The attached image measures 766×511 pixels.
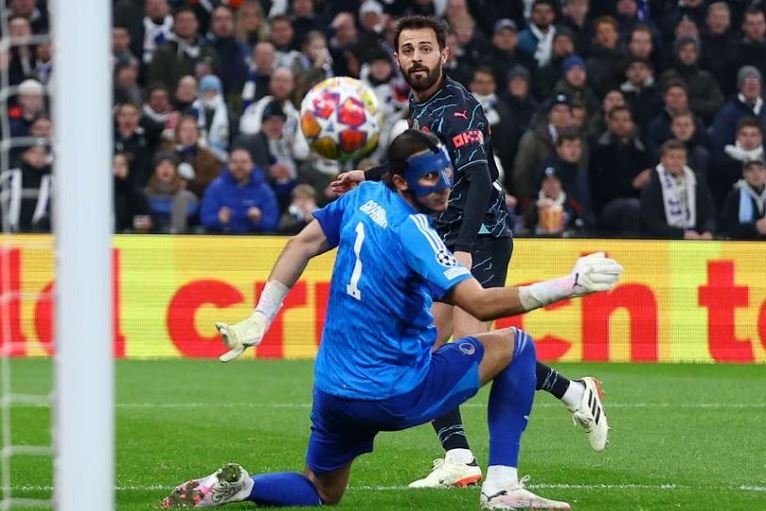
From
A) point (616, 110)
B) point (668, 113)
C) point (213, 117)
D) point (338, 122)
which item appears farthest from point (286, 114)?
point (338, 122)

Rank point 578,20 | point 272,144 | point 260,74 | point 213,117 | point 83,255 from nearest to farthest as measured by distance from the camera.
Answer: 1. point 83,255
2. point 272,144
3. point 213,117
4. point 260,74
5. point 578,20

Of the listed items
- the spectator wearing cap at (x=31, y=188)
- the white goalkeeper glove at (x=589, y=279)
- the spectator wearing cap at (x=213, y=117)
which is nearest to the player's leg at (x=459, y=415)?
the white goalkeeper glove at (x=589, y=279)

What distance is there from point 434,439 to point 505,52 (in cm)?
996

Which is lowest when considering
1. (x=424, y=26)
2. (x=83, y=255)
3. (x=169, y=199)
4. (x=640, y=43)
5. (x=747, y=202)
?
(x=169, y=199)

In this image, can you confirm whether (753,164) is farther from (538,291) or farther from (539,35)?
(538,291)

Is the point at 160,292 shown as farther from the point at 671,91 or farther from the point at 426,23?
the point at 426,23

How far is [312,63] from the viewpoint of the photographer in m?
18.9

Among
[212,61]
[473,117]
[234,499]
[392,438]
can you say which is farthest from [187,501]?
[212,61]

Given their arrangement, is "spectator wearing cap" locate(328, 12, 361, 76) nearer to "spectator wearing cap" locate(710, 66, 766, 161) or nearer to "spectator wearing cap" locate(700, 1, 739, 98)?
"spectator wearing cap" locate(710, 66, 766, 161)

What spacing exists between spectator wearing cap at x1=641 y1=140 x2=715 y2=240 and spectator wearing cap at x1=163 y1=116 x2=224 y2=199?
15.3 feet

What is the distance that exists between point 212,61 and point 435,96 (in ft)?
36.4

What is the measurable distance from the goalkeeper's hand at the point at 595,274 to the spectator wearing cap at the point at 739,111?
1288 centimetres

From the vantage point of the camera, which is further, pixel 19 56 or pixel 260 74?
pixel 260 74

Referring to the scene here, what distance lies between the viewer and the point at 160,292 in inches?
637
